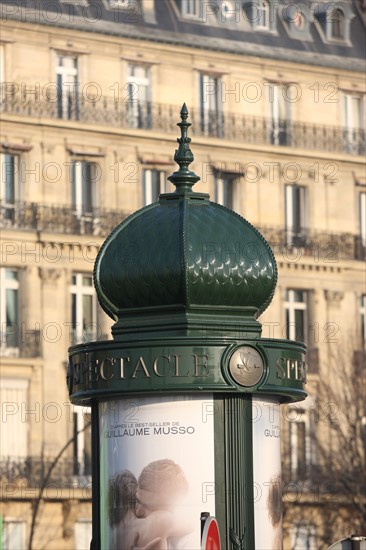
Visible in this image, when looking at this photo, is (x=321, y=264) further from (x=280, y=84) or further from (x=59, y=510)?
(x=59, y=510)

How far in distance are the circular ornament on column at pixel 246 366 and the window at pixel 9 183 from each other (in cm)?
4626

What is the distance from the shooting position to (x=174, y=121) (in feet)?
216

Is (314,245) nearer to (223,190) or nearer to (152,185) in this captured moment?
(223,190)

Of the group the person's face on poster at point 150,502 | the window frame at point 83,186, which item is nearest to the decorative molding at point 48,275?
the window frame at point 83,186

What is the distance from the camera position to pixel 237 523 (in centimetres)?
1647

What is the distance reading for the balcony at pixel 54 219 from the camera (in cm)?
6294

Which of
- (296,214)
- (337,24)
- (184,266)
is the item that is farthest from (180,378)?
(337,24)

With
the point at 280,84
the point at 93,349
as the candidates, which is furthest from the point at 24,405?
the point at 93,349

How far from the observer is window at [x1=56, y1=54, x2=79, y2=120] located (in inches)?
2525

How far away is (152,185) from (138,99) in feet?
7.96

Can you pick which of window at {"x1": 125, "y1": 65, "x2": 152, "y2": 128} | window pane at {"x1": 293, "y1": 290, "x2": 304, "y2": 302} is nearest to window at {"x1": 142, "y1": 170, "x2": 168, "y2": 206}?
window at {"x1": 125, "y1": 65, "x2": 152, "y2": 128}

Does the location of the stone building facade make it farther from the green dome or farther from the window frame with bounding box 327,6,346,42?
the green dome

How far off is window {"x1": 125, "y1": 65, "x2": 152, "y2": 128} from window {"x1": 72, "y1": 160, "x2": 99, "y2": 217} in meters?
1.88

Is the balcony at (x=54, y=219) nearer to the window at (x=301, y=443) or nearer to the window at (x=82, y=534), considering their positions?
the window at (x=301, y=443)
